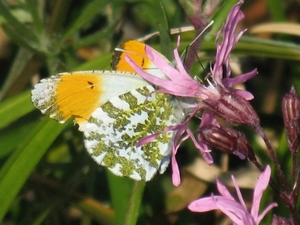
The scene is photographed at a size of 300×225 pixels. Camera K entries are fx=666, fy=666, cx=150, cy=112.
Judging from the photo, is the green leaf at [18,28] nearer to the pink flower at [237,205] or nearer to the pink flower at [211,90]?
the pink flower at [211,90]

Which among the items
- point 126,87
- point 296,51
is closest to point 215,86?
point 126,87

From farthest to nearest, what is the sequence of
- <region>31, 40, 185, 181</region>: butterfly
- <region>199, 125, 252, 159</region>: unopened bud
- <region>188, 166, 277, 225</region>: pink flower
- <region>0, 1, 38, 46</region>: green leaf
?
<region>0, 1, 38, 46</region>: green leaf → <region>31, 40, 185, 181</region>: butterfly → <region>199, 125, 252, 159</region>: unopened bud → <region>188, 166, 277, 225</region>: pink flower

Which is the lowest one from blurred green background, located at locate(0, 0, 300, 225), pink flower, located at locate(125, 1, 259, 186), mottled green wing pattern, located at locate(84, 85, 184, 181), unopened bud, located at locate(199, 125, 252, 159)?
blurred green background, located at locate(0, 0, 300, 225)

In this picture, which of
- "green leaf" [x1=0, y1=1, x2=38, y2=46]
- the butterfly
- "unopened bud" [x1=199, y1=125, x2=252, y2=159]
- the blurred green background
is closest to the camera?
"unopened bud" [x1=199, y1=125, x2=252, y2=159]

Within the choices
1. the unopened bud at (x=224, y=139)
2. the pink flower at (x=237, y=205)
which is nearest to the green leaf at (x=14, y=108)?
the unopened bud at (x=224, y=139)

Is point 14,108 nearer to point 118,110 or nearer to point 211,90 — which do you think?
point 118,110

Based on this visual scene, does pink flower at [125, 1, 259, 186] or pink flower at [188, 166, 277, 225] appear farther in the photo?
pink flower at [125, 1, 259, 186]

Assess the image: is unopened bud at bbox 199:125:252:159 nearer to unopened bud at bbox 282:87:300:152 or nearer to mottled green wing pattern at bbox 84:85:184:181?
unopened bud at bbox 282:87:300:152

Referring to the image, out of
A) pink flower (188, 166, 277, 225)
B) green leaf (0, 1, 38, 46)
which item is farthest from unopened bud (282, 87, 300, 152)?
green leaf (0, 1, 38, 46)

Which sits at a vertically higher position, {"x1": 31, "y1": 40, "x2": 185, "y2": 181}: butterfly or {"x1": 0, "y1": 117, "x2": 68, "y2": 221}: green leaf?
{"x1": 31, "y1": 40, "x2": 185, "y2": 181}: butterfly
